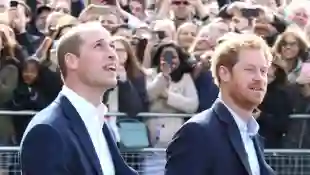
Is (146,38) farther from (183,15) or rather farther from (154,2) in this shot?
(154,2)

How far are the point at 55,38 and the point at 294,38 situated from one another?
2.27m

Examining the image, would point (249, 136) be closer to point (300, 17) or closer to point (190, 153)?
point (190, 153)

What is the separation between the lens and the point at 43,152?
12.7 ft

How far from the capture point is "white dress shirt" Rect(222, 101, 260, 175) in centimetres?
446

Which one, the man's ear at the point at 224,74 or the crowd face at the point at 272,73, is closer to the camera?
the man's ear at the point at 224,74

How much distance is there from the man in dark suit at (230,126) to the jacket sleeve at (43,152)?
0.75 meters

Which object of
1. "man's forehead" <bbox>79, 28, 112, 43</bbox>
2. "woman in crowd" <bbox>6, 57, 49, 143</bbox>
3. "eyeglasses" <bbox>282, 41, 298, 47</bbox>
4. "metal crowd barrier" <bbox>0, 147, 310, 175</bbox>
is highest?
"man's forehead" <bbox>79, 28, 112, 43</bbox>

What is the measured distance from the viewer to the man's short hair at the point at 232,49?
4539 millimetres

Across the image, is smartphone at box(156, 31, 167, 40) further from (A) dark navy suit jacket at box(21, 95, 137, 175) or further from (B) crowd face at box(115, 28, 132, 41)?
(A) dark navy suit jacket at box(21, 95, 137, 175)

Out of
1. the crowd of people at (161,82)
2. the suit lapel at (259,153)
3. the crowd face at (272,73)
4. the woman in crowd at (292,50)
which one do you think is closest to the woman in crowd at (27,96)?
the crowd of people at (161,82)

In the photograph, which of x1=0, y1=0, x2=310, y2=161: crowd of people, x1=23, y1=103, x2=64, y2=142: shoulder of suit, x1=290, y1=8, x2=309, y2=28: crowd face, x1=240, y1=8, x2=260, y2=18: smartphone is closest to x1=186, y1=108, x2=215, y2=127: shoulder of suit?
x1=23, y1=103, x2=64, y2=142: shoulder of suit

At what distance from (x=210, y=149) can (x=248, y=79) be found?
436mm

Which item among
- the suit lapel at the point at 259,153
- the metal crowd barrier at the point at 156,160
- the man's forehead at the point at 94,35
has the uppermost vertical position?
the man's forehead at the point at 94,35

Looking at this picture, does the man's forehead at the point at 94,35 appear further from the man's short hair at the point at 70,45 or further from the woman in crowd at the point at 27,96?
the woman in crowd at the point at 27,96
